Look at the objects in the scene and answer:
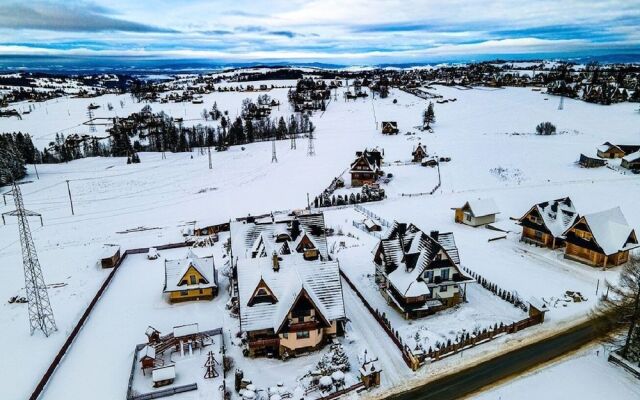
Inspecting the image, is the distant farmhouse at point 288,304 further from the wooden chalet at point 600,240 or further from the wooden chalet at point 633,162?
the wooden chalet at point 633,162

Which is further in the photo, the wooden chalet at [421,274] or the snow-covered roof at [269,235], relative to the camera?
the snow-covered roof at [269,235]

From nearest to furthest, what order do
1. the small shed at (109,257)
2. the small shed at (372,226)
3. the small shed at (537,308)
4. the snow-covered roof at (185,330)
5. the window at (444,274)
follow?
the snow-covered roof at (185,330), the small shed at (537,308), the window at (444,274), the small shed at (109,257), the small shed at (372,226)

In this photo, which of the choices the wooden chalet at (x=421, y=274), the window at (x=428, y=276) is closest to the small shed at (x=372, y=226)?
the wooden chalet at (x=421, y=274)

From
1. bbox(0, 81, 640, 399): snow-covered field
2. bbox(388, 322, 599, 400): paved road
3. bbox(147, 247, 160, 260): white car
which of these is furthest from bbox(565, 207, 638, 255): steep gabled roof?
bbox(147, 247, 160, 260): white car

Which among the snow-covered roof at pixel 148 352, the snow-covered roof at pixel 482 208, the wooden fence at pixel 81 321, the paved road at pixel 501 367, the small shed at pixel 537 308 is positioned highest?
the snow-covered roof at pixel 482 208

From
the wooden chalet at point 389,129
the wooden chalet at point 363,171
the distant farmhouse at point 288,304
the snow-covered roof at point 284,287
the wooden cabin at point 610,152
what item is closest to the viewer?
the distant farmhouse at point 288,304

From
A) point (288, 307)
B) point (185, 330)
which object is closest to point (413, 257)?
point (288, 307)
